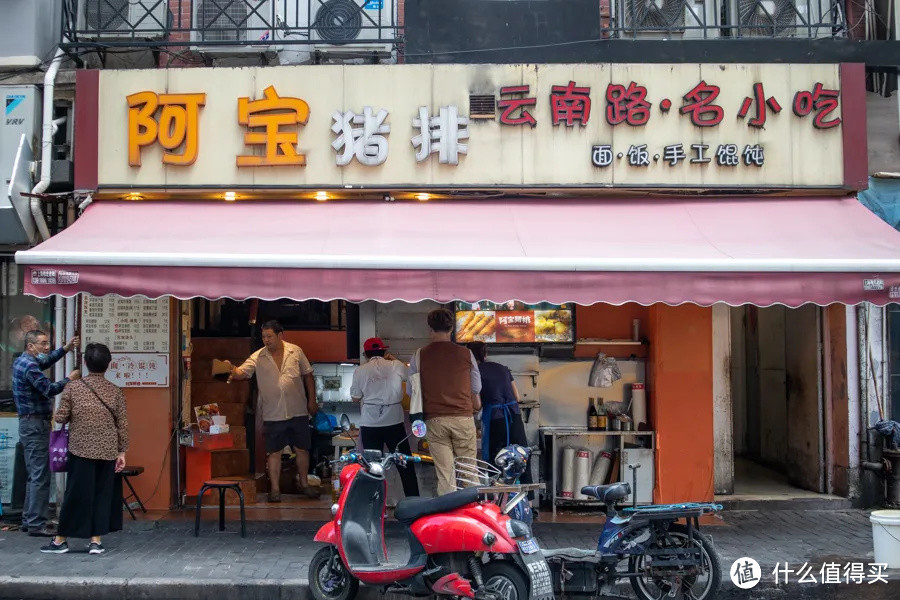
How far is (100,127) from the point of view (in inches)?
371

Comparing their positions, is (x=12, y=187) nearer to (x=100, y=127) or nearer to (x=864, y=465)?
(x=100, y=127)

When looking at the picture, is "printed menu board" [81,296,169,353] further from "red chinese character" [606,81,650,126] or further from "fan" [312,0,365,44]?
"red chinese character" [606,81,650,126]

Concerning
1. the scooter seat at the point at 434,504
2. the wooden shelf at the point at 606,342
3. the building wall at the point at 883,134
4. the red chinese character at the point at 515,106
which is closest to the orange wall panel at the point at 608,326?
the wooden shelf at the point at 606,342

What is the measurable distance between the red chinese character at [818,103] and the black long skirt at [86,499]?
7.27 m

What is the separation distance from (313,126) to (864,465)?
6.72 m

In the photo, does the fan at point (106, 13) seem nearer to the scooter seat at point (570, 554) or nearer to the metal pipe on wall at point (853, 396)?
the scooter seat at point (570, 554)

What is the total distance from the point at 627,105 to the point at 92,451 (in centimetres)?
588

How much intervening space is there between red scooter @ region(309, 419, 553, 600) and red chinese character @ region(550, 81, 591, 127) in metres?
4.03

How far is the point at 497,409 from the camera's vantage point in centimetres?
940

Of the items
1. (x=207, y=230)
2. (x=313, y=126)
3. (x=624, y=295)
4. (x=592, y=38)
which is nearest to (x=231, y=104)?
(x=313, y=126)

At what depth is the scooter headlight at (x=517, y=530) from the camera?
6.30 metres

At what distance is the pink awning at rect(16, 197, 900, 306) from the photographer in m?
7.83

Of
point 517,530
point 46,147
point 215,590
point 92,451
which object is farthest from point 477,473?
point 46,147

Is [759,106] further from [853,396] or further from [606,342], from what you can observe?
[853,396]
